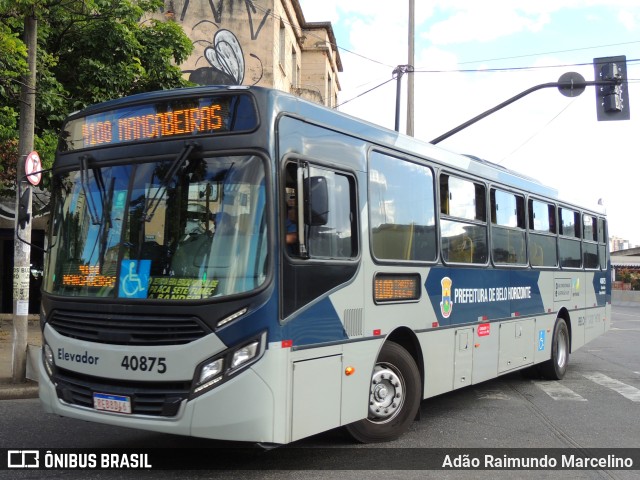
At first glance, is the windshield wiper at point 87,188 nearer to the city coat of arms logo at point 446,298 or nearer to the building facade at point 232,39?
the city coat of arms logo at point 446,298

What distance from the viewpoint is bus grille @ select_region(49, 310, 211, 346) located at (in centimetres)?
518

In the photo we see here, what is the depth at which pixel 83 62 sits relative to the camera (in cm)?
1402

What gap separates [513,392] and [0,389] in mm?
7344

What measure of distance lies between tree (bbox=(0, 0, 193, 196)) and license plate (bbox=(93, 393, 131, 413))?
24.3 feet

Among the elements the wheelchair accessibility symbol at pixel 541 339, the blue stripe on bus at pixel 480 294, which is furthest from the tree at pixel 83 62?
the wheelchair accessibility symbol at pixel 541 339

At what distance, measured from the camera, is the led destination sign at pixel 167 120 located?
5508mm

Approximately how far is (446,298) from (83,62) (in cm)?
975

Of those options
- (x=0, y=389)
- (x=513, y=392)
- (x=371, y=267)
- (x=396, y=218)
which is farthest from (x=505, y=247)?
(x=0, y=389)

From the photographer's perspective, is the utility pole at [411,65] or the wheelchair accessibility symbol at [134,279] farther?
the utility pole at [411,65]

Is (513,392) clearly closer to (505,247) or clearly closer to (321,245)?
(505,247)

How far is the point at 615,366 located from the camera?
1354cm

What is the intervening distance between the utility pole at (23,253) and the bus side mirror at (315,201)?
17.8 ft

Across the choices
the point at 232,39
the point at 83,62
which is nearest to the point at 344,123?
the point at 83,62

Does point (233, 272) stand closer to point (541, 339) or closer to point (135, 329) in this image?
point (135, 329)
